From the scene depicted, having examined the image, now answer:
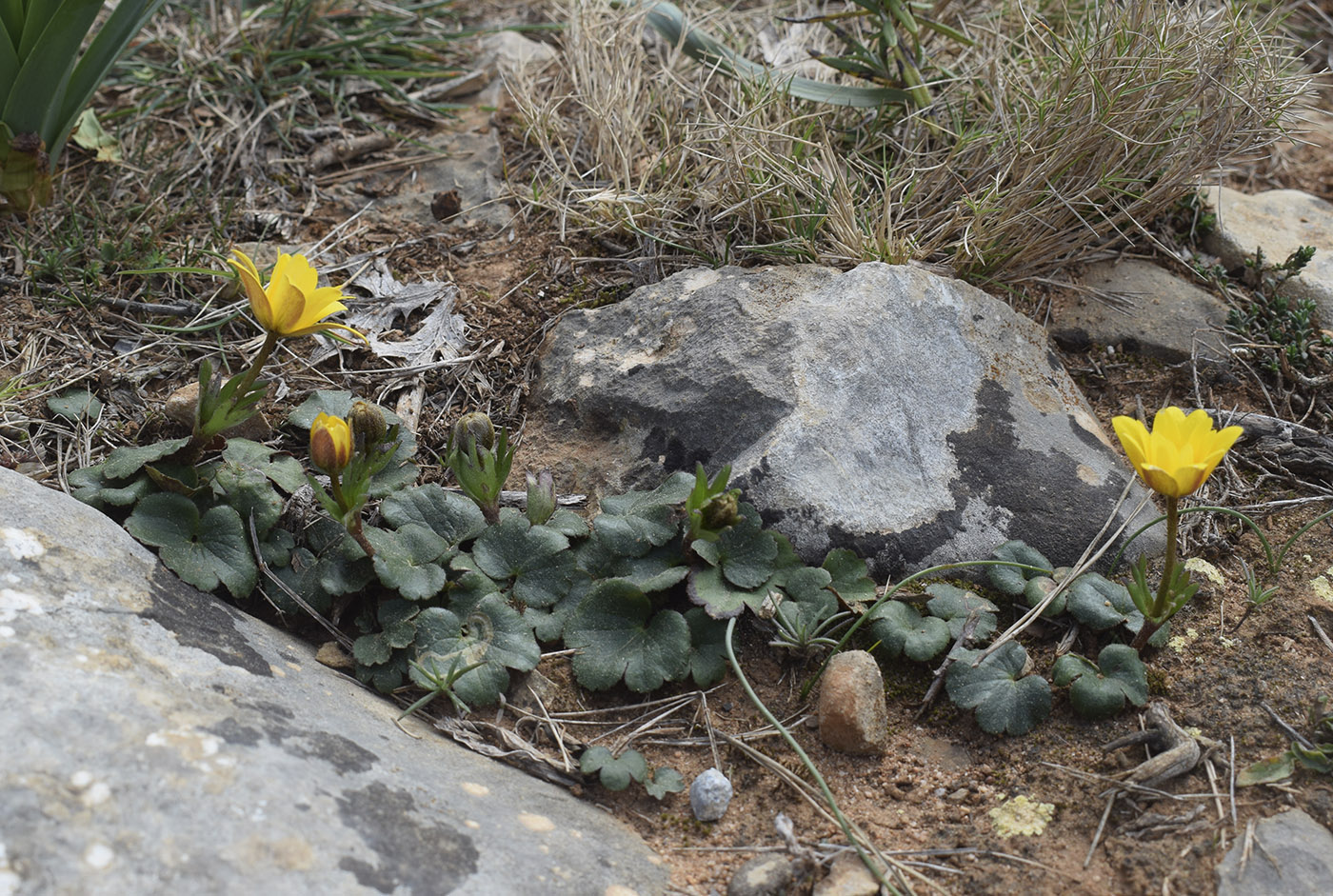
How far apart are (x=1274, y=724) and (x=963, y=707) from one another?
0.58 meters

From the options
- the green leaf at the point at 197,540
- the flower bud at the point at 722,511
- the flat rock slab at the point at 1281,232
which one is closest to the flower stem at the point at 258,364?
the green leaf at the point at 197,540

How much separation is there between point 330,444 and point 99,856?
2.79 feet

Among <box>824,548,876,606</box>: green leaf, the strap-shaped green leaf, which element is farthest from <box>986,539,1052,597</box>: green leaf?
the strap-shaped green leaf

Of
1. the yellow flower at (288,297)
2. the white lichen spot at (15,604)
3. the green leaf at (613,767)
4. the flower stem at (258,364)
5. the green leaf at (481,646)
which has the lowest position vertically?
the green leaf at (613,767)

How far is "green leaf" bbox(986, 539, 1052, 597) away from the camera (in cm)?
219

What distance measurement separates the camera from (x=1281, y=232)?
3.12 m

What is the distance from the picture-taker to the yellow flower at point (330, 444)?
1.93 meters

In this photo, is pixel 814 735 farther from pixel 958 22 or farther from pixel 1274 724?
pixel 958 22

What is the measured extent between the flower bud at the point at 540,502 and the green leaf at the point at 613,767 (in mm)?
580

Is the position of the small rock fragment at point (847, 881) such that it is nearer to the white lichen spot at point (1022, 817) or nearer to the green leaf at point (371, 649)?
the white lichen spot at point (1022, 817)

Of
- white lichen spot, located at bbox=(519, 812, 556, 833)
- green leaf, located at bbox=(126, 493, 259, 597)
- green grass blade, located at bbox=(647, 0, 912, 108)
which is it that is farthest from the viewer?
green grass blade, located at bbox=(647, 0, 912, 108)

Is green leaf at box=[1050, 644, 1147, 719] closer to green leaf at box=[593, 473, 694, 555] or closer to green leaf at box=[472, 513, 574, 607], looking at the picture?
green leaf at box=[593, 473, 694, 555]

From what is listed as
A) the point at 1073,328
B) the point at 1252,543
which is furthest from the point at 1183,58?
the point at 1252,543

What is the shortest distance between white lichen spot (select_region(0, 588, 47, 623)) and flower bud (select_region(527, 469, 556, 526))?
3.25 feet
